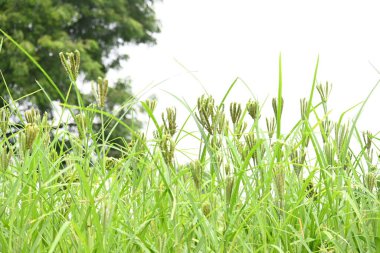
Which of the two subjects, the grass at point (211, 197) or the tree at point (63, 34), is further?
the tree at point (63, 34)

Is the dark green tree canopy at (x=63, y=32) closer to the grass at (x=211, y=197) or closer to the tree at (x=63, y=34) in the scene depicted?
the tree at (x=63, y=34)

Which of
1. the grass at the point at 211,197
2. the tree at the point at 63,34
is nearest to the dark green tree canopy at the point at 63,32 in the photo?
the tree at the point at 63,34

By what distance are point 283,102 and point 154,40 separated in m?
19.4

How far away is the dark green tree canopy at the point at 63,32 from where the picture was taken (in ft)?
58.1

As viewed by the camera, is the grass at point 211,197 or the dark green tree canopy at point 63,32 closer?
the grass at point 211,197

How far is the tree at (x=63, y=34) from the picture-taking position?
17.7 m

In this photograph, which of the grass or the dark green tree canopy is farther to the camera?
the dark green tree canopy

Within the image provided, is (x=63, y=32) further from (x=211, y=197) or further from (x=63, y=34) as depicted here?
(x=211, y=197)

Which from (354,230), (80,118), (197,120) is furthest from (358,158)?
(80,118)

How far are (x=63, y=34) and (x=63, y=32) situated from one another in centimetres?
14

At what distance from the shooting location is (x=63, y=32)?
62.3ft

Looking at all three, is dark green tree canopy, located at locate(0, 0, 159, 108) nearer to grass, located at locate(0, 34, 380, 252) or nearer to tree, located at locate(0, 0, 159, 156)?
tree, located at locate(0, 0, 159, 156)

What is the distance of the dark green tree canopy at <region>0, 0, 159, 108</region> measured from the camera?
697 inches

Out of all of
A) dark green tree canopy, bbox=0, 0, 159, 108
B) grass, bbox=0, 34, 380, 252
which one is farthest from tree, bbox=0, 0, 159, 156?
grass, bbox=0, 34, 380, 252
